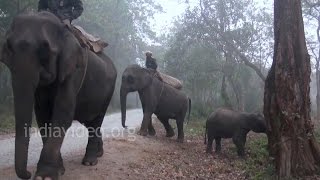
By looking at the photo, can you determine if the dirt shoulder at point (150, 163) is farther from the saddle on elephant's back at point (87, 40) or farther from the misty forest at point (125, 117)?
the saddle on elephant's back at point (87, 40)

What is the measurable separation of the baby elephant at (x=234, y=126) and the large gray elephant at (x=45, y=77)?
6.37m

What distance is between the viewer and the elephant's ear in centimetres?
598

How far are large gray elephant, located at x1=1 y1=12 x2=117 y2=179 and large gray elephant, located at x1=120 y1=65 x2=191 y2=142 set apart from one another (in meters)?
5.84

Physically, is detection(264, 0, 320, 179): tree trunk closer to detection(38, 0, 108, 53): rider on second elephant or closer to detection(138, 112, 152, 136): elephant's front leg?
detection(38, 0, 108, 53): rider on second elephant

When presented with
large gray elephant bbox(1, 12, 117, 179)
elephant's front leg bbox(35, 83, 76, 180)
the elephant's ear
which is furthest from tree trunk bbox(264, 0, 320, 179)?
elephant's front leg bbox(35, 83, 76, 180)

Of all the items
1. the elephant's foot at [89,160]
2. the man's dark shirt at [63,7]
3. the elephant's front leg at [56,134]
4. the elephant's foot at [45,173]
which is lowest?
the elephant's foot at [89,160]

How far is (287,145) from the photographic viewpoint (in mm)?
8883

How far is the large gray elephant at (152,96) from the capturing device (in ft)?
45.0

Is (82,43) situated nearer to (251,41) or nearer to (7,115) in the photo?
(7,115)

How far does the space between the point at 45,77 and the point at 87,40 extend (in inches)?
75.8

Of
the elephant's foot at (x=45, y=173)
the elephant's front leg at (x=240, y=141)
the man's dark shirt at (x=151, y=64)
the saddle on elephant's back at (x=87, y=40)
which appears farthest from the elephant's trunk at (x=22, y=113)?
the man's dark shirt at (x=151, y=64)

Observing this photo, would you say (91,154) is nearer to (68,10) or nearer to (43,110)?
(43,110)

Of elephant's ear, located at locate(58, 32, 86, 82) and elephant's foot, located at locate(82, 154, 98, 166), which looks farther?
elephant's foot, located at locate(82, 154, 98, 166)

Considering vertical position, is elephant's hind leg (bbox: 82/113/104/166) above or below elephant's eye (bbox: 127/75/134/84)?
below
